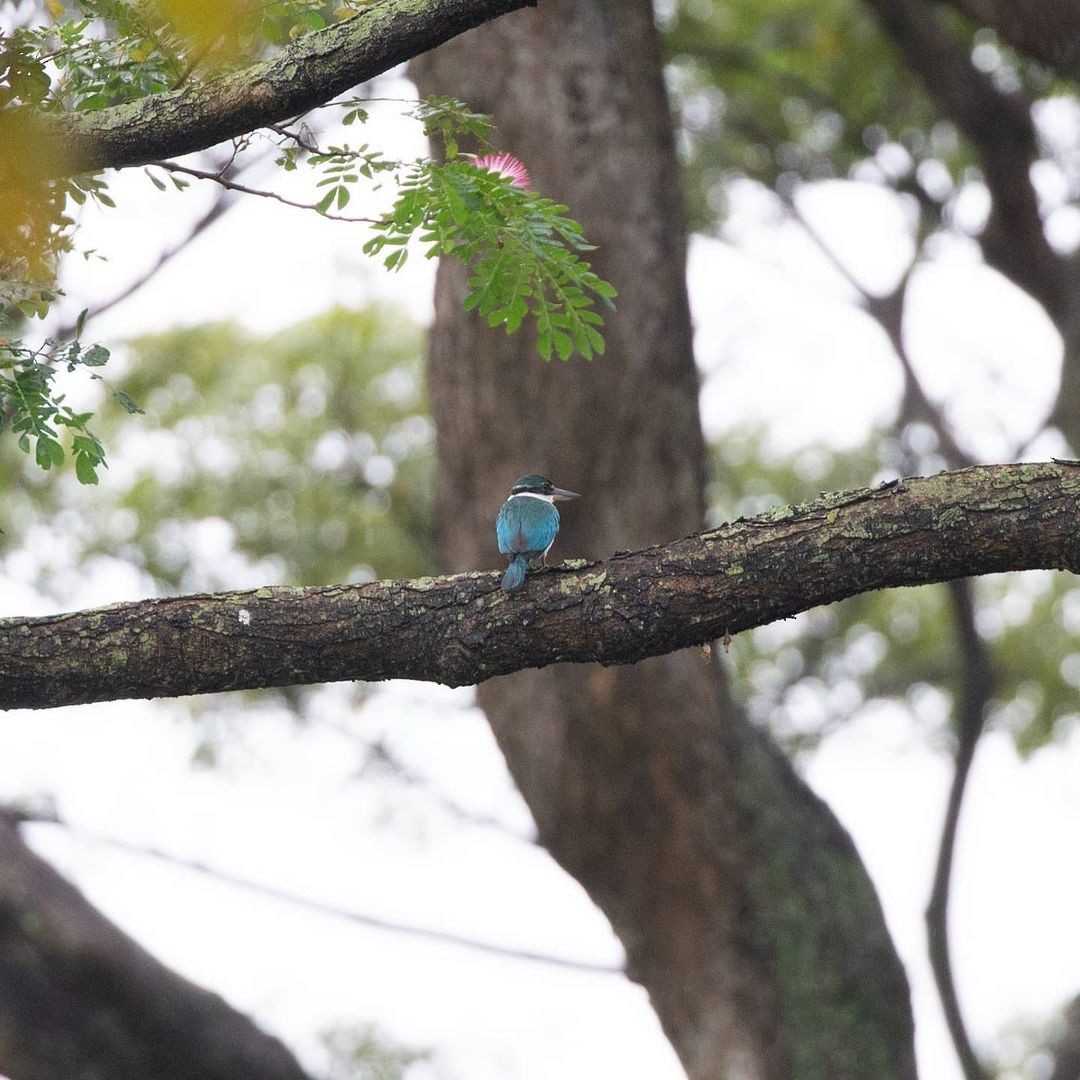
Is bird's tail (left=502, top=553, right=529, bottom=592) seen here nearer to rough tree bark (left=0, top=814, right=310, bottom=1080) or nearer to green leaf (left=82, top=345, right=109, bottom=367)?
green leaf (left=82, top=345, right=109, bottom=367)

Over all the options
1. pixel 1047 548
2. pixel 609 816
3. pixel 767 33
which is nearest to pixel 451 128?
pixel 1047 548

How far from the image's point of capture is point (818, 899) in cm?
715

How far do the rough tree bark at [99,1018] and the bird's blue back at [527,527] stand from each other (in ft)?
10.1

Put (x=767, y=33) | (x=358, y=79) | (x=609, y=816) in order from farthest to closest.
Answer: (x=767, y=33) < (x=609, y=816) < (x=358, y=79)

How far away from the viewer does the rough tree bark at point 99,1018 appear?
21.4 feet

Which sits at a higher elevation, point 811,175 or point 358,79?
point 811,175

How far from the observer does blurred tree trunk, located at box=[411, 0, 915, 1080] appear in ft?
23.1

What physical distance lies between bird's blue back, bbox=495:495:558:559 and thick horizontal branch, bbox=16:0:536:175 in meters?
1.52

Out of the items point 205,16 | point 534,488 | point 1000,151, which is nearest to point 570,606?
point 205,16

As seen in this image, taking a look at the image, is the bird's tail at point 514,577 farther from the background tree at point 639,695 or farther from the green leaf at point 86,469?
the background tree at point 639,695

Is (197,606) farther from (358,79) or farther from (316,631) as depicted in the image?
(358,79)

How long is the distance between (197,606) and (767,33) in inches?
315

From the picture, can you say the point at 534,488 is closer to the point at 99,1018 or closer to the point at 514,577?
the point at 514,577

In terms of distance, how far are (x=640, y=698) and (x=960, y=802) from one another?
103 inches
